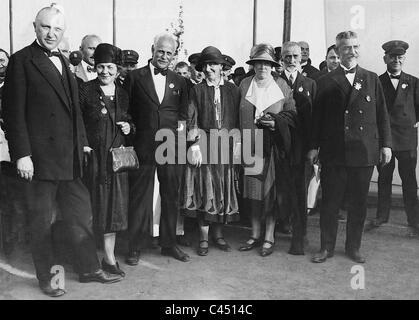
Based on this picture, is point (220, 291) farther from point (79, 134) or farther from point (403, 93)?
point (403, 93)

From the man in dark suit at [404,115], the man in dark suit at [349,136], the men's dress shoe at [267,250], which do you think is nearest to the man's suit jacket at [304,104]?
the man in dark suit at [349,136]

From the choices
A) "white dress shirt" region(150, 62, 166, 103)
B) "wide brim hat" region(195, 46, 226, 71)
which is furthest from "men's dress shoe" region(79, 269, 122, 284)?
"wide brim hat" region(195, 46, 226, 71)

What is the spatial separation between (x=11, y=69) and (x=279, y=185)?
103 inches

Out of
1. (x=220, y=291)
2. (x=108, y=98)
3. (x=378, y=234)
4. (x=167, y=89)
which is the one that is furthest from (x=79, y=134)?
(x=378, y=234)

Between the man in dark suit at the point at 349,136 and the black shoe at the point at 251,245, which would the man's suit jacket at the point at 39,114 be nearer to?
the black shoe at the point at 251,245

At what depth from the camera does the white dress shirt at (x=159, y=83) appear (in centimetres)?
452

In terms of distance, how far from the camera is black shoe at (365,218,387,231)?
5.88m

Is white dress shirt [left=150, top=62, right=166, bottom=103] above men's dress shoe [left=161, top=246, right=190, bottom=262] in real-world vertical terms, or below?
above

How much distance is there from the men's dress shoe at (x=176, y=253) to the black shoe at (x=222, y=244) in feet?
1.45

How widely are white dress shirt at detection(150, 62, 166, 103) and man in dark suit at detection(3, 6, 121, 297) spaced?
89 cm

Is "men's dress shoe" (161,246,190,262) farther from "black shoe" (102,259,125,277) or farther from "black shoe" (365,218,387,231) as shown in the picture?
"black shoe" (365,218,387,231)

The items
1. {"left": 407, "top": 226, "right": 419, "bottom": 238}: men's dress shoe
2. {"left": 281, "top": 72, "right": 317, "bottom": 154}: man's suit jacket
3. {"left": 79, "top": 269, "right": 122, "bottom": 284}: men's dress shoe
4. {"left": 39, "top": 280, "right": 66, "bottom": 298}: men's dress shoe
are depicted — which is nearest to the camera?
{"left": 39, "top": 280, "right": 66, "bottom": 298}: men's dress shoe

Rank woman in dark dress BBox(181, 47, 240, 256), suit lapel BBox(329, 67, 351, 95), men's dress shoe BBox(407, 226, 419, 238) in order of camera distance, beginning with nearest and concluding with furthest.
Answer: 1. suit lapel BBox(329, 67, 351, 95)
2. woman in dark dress BBox(181, 47, 240, 256)
3. men's dress shoe BBox(407, 226, 419, 238)

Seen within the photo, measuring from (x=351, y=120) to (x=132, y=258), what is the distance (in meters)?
2.33
